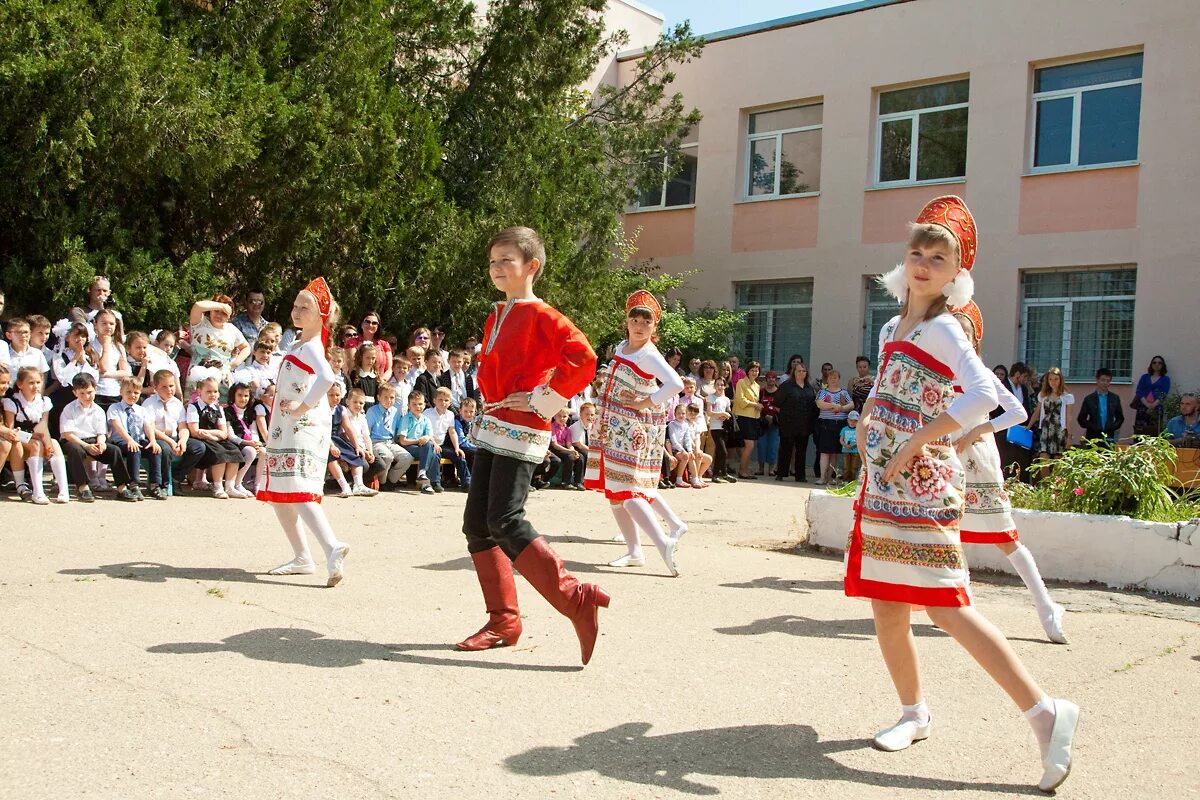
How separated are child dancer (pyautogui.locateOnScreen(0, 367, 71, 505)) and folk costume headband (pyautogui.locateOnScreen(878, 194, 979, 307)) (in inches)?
323

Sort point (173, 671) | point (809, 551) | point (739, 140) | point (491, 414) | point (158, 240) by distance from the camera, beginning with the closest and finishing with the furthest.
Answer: point (173, 671) < point (491, 414) < point (809, 551) < point (158, 240) < point (739, 140)

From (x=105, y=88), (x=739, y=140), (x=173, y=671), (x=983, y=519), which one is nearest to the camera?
(x=173, y=671)

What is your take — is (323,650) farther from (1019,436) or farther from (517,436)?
(1019,436)

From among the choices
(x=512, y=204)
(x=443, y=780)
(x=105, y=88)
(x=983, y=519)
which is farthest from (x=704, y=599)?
(x=512, y=204)

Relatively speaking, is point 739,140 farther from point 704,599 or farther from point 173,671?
point 173,671

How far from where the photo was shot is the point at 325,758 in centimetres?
378

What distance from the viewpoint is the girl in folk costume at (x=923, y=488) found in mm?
3932

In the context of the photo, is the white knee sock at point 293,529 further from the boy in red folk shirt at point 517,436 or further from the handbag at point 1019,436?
the handbag at point 1019,436

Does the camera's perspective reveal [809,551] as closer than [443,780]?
No

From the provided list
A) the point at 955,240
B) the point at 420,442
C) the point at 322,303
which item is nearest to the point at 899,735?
the point at 955,240

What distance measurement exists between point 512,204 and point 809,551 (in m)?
9.01

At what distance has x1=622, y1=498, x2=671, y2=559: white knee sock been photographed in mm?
7738

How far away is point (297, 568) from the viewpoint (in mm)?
7266

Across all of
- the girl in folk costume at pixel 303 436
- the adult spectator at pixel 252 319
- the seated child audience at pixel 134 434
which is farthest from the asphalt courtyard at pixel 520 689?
the adult spectator at pixel 252 319
